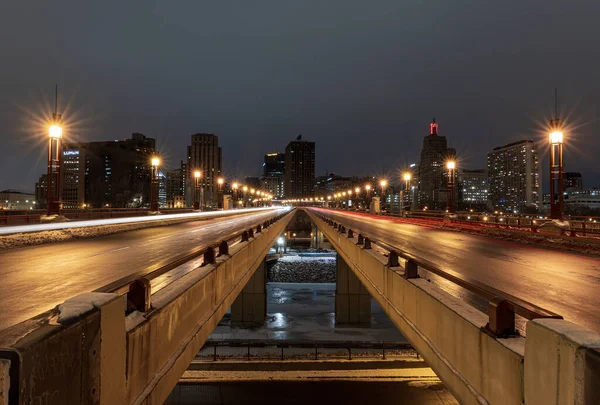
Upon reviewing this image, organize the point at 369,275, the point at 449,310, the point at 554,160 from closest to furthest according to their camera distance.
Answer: the point at 449,310
the point at 369,275
the point at 554,160

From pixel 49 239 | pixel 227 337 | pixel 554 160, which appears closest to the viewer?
pixel 49 239

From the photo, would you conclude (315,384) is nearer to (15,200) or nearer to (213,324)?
(213,324)

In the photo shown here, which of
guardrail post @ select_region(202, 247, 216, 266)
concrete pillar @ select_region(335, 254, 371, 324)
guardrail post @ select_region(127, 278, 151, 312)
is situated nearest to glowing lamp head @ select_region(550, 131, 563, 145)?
guardrail post @ select_region(202, 247, 216, 266)

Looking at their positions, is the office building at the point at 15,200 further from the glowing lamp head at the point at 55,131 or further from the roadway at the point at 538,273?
the roadway at the point at 538,273

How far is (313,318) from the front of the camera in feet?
141

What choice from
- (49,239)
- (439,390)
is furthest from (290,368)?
(49,239)

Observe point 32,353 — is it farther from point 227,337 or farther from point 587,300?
point 227,337

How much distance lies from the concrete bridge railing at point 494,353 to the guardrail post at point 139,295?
4290 mm

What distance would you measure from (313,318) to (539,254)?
A: 29636 millimetres

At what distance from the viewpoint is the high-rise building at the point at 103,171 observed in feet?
400

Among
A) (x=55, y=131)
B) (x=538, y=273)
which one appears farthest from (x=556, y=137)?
(x=55, y=131)

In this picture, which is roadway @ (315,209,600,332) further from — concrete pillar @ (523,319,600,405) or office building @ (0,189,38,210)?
office building @ (0,189,38,210)

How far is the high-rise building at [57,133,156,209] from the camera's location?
122 meters

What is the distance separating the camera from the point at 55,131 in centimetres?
2053
